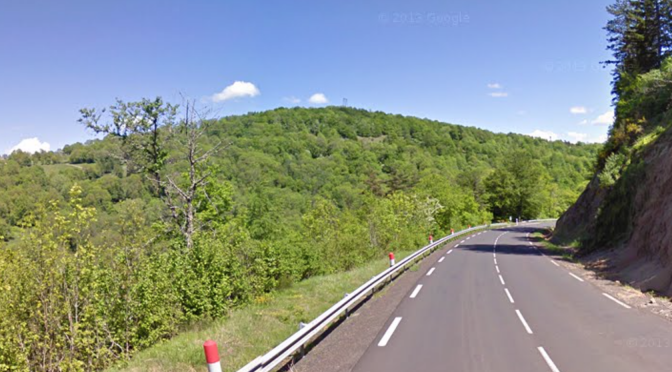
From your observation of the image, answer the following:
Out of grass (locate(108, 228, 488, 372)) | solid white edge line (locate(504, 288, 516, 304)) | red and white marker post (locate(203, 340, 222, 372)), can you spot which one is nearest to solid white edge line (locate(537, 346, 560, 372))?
solid white edge line (locate(504, 288, 516, 304))

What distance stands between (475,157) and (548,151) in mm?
41484

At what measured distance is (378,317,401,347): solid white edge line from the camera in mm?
8789

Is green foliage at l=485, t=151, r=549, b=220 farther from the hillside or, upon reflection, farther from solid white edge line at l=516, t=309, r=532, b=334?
solid white edge line at l=516, t=309, r=532, b=334

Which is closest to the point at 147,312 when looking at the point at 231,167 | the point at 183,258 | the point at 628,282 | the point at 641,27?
the point at 183,258

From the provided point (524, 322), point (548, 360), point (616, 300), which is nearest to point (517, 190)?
point (616, 300)

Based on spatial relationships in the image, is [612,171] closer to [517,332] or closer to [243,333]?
[517,332]

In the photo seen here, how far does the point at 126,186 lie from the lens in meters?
42.2

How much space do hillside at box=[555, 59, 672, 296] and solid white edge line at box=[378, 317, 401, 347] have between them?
27.7ft

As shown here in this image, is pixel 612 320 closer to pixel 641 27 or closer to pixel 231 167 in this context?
pixel 641 27

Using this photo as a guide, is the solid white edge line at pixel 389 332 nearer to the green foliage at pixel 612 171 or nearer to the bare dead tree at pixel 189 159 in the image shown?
the bare dead tree at pixel 189 159

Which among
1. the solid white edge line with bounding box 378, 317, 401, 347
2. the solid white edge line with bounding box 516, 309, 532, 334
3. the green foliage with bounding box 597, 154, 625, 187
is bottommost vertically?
the solid white edge line with bounding box 516, 309, 532, 334

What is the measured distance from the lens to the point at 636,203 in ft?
65.1

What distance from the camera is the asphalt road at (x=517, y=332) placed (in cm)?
746

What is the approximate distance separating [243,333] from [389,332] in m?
3.30
